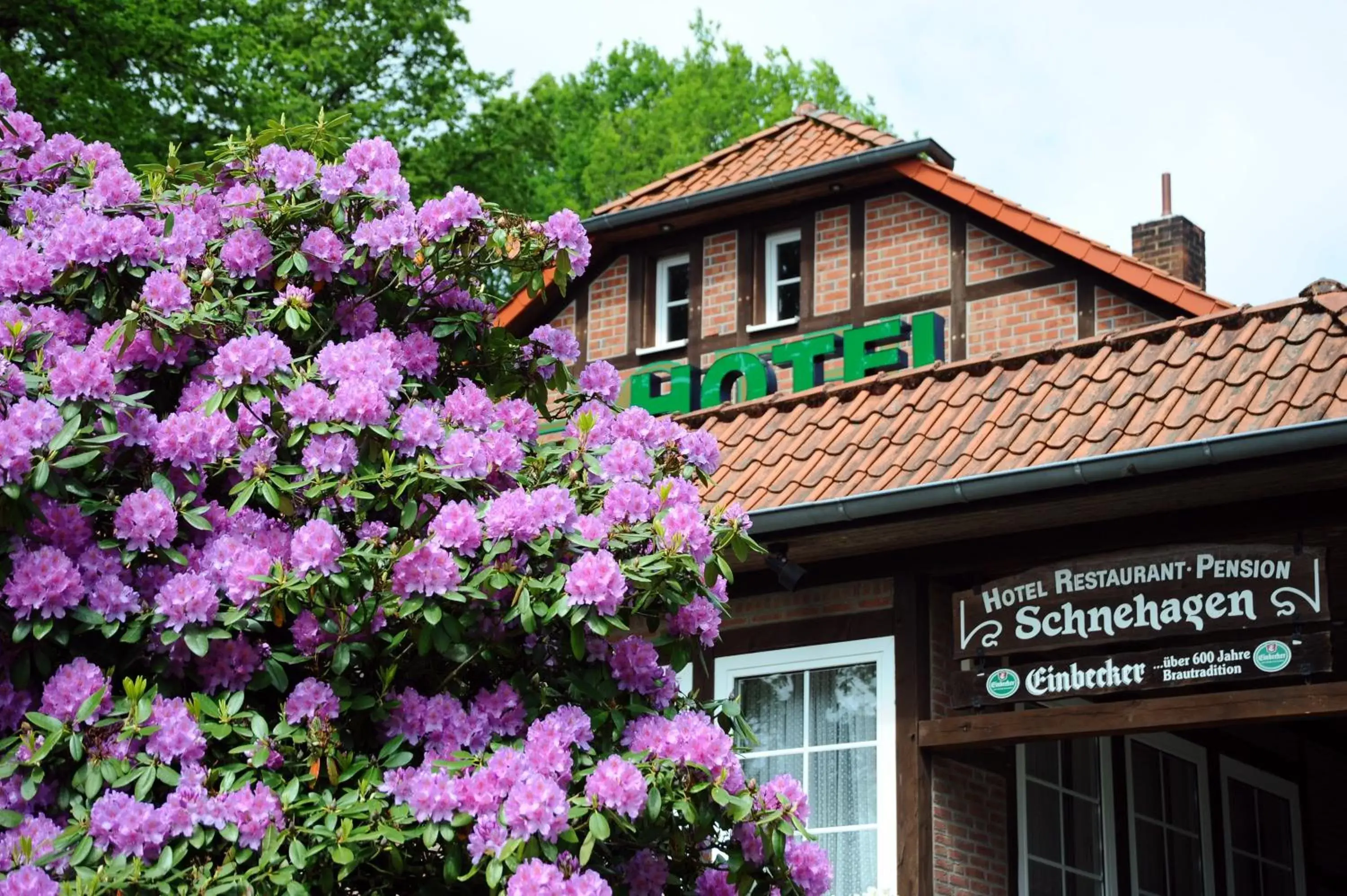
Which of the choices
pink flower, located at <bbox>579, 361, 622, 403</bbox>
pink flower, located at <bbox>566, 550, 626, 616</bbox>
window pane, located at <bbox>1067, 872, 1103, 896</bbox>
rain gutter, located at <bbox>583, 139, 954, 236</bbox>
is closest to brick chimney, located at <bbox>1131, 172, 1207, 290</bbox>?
rain gutter, located at <bbox>583, 139, 954, 236</bbox>

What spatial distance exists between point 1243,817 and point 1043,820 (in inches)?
107

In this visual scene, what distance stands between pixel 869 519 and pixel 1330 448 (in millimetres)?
2184

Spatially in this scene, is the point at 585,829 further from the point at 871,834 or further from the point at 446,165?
the point at 446,165

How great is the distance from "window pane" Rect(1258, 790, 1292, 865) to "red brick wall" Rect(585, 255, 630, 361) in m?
7.56

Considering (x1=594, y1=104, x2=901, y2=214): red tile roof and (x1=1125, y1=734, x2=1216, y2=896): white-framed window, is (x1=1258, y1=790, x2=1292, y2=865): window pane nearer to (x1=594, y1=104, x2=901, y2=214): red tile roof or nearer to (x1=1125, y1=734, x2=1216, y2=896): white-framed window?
(x1=1125, y1=734, x2=1216, y2=896): white-framed window

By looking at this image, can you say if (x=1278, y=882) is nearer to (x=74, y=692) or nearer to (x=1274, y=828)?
(x=1274, y=828)

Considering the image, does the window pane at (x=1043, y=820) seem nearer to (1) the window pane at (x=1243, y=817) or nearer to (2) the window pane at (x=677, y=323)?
(1) the window pane at (x=1243, y=817)

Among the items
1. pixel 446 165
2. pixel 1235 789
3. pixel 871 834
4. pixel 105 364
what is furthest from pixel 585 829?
pixel 446 165

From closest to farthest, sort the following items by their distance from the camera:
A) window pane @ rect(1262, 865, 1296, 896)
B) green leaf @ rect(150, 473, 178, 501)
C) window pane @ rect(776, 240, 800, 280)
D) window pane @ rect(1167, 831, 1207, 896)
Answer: green leaf @ rect(150, 473, 178, 501) < window pane @ rect(1167, 831, 1207, 896) < window pane @ rect(1262, 865, 1296, 896) < window pane @ rect(776, 240, 800, 280)

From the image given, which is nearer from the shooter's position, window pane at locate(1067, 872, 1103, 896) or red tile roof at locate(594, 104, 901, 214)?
window pane at locate(1067, 872, 1103, 896)

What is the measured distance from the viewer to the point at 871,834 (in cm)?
925

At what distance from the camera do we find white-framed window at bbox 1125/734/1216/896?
10.5m

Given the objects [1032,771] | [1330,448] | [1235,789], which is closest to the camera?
[1330,448]

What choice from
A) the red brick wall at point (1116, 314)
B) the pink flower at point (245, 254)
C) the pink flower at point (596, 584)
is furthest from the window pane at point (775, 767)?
the red brick wall at point (1116, 314)
